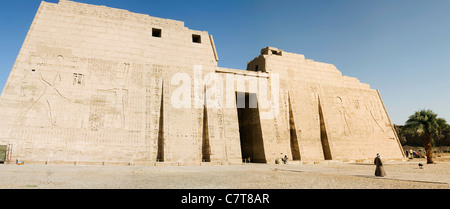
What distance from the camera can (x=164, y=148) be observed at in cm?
Answer: 1438

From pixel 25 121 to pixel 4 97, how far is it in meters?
1.49

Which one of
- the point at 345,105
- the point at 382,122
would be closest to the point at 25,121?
the point at 345,105

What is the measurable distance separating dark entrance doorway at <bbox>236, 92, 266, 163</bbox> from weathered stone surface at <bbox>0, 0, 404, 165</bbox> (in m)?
0.08

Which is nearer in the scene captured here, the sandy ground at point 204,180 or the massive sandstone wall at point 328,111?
the sandy ground at point 204,180

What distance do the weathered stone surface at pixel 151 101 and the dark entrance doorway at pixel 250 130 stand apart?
3.1 inches

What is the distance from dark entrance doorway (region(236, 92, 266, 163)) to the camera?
17.4 meters

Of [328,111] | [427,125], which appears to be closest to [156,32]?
[328,111]

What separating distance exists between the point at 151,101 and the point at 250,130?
7.19m

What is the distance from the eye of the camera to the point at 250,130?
1861cm

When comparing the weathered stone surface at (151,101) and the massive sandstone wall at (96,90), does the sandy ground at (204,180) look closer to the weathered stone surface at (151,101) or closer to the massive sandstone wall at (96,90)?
the massive sandstone wall at (96,90)

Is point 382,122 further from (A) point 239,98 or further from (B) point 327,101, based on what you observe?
(A) point 239,98

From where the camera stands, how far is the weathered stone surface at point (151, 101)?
43.2ft

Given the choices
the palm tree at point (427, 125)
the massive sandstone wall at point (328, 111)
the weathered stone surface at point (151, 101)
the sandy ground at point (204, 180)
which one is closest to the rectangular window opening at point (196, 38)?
the weathered stone surface at point (151, 101)

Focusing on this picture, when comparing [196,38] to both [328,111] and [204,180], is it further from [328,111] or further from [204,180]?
[204,180]
